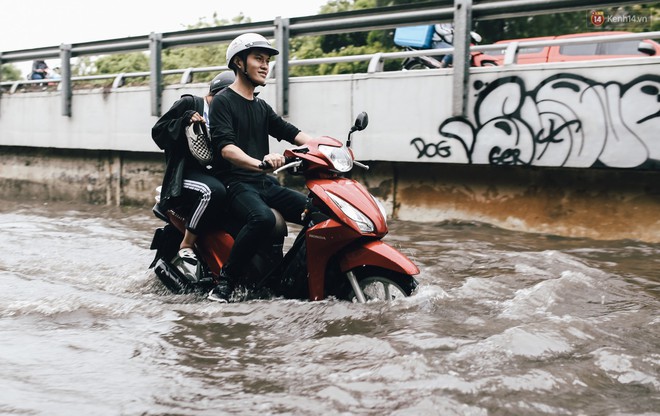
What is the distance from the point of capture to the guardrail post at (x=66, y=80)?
13.5 meters

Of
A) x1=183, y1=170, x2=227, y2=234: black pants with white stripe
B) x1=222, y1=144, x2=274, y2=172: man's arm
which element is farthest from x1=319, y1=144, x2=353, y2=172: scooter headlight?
x1=183, y1=170, x2=227, y2=234: black pants with white stripe

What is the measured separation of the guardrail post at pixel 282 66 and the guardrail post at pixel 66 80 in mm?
4964

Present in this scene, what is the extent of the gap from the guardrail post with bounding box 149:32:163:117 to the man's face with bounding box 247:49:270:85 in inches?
276

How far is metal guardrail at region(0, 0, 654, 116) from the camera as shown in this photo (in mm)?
8250

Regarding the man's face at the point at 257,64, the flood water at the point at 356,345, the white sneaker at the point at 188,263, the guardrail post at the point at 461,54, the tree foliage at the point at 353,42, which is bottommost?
the flood water at the point at 356,345

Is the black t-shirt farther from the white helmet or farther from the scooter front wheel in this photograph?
the scooter front wheel

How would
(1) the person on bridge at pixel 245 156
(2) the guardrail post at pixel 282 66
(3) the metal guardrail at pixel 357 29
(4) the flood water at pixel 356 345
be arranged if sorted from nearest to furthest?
1. (4) the flood water at pixel 356 345
2. (1) the person on bridge at pixel 245 156
3. (3) the metal guardrail at pixel 357 29
4. (2) the guardrail post at pixel 282 66

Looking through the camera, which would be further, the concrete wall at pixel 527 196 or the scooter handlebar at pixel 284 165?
the concrete wall at pixel 527 196

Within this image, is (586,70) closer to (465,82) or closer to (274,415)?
(465,82)

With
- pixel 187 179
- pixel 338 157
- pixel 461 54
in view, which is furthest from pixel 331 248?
pixel 461 54

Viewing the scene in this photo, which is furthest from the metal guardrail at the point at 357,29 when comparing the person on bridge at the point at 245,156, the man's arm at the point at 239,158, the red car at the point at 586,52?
the man's arm at the point at 239,158

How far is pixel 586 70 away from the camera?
25.5 feet

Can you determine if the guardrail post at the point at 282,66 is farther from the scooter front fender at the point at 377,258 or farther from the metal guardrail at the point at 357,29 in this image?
the scooter front fender at the point at 377,258

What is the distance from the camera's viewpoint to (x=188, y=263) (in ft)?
18.6
